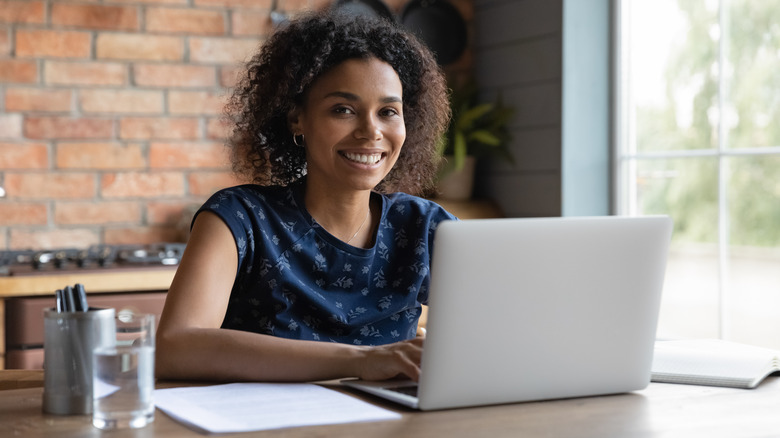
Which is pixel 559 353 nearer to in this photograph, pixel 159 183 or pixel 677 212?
pixel 677 212

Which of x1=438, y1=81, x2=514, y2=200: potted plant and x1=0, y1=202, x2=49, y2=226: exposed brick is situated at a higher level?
x1=438, y1=81, x2=514, y2=200: potted plant

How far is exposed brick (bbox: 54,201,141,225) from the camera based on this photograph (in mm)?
3234

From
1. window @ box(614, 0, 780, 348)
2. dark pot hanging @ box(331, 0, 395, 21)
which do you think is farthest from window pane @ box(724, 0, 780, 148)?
dark pot hanging @ box(331, 0, 395, 21)

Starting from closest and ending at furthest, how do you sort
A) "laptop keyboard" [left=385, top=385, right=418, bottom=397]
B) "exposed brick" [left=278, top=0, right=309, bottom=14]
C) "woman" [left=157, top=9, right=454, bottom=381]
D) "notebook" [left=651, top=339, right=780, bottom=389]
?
"laptop keyboard" [left=385, top=385, right=418, bottom=397]
"notebook" [left=651, top=339, right=780, bottom=389]
"woman" [left=157, top=9, right=454, bottom=381]
"exposed brick" [left=278, top=0, right=309, bottom=14]

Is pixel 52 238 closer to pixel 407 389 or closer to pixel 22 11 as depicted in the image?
pixel 22 11

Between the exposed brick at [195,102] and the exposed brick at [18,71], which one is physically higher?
the exposed brick at [18,71]

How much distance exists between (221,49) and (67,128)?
611 mm

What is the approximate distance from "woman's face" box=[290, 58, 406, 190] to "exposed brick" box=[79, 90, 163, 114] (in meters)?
1.56

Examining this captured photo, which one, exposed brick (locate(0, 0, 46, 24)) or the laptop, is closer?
the laptop

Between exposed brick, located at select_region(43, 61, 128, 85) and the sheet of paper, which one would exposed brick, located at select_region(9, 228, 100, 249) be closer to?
exposed brick, located at select_region(43, 61, 128, 85)

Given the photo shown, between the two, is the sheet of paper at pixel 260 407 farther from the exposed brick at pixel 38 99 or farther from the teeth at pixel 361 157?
the exposed brick at pixel 38 99

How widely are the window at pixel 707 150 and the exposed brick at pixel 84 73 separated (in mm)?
1774

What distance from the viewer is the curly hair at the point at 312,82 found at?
1.94m

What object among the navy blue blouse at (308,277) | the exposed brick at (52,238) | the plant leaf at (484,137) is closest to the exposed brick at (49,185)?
the exposed brick at (52,238)
